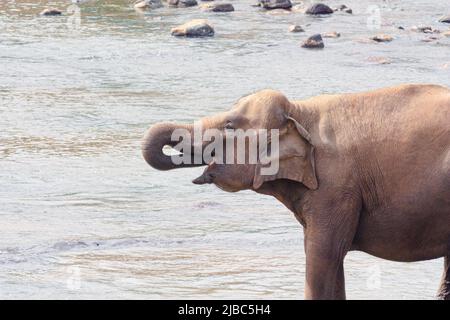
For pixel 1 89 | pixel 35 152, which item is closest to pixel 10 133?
pixel 35 152

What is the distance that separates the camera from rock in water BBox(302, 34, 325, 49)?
2242 cm

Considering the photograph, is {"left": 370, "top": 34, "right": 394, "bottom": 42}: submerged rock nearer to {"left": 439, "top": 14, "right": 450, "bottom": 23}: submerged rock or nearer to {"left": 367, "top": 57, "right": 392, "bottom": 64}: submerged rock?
{"left": 367, "top": 57, "right": 392, "bottom": 64}: submerged rock

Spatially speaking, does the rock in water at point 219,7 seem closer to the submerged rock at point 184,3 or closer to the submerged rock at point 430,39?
the submerged rock at point 184,3

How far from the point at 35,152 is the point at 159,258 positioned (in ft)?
14.5

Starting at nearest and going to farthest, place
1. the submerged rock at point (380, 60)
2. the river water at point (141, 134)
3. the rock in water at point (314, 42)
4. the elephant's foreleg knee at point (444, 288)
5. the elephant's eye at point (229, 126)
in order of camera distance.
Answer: the elephant's eye at point (229, 126)
the elephant's foreleg knee at point (444, 288)
the river water at point (141, 134)
the submerged rock at point (380, 60)
the rock in water at point (314, 42)

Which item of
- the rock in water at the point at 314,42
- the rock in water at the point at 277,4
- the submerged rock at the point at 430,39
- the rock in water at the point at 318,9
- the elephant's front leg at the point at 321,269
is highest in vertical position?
the elephant's front leg at the point at 321,269

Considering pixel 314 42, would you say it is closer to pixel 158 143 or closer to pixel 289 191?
pixel 289 191

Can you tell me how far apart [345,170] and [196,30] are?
15522 mm

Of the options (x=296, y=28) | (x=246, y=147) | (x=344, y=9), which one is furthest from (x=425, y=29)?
(x=246, y=147)

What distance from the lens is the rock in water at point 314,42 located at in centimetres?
2242

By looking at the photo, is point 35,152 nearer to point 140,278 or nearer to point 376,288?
point 140,278

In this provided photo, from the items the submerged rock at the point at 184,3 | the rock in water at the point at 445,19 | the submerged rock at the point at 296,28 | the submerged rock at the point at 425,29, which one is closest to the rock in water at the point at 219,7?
the submerged rock at the point at 184,3

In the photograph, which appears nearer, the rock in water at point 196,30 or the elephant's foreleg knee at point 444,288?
the elephant's foreleg knee at point 444,288

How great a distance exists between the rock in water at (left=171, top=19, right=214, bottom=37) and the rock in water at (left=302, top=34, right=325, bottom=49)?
77.9 inches
